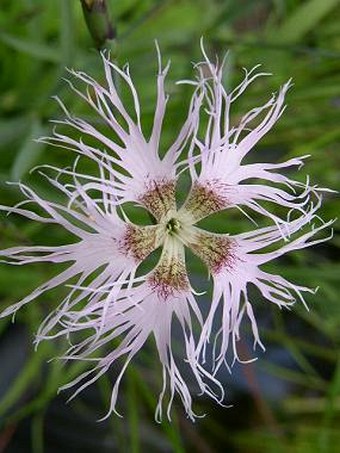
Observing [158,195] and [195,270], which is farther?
[195,270]

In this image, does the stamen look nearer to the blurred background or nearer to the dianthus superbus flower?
the dianthus superbus flower

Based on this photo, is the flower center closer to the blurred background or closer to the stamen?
the stamen

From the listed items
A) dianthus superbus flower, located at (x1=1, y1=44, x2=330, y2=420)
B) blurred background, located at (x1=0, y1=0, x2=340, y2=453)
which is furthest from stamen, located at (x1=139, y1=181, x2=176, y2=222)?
blurred background, located at (x1=0, y1=0, x2=340, y2=453)

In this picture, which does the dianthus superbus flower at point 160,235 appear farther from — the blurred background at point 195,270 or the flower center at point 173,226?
the blurred background at point 195,270

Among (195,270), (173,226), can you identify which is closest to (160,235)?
(173,226)

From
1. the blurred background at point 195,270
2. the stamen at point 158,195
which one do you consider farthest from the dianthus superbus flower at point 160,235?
the blurred background at point 195,270

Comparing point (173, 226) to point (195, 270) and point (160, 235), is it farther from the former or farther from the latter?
point (195, 270)

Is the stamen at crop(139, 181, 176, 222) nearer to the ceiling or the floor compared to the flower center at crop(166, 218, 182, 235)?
nearer to the ceiling

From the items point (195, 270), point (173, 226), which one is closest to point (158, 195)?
point (173, 226)

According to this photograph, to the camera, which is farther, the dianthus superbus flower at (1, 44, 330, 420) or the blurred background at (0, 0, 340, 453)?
the blurred background at (0, 0, 340, 453)
